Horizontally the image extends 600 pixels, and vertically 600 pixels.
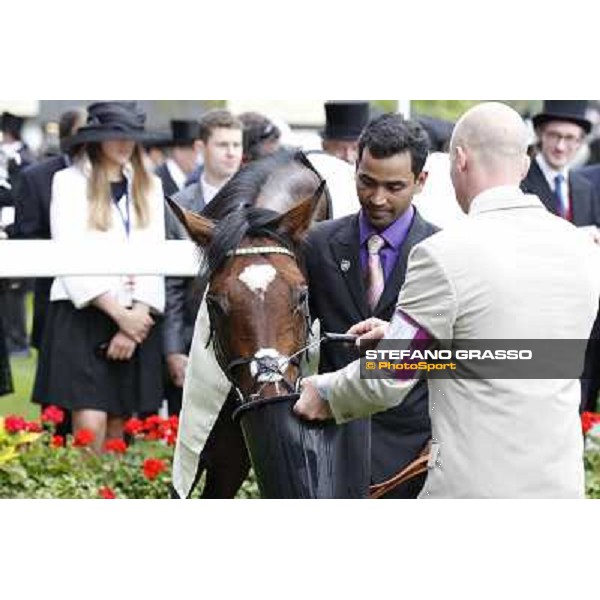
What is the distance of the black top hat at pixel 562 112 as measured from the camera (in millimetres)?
9945

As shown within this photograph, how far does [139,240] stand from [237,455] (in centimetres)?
234

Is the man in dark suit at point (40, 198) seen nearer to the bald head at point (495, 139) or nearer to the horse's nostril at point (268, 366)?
the horse's nostril at point (268, 366)

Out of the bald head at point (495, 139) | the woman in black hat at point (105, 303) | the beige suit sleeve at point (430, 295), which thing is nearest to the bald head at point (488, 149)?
the bald head at point (495, 139)

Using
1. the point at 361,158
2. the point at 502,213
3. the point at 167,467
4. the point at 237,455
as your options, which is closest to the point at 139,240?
the point at 167,467

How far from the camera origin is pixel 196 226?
627cm

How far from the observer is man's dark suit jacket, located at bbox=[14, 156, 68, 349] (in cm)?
932

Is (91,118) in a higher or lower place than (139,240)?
higher

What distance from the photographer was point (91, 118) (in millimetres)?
9336

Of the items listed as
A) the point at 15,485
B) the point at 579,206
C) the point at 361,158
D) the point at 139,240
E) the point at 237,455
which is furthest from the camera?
the point at 579,206

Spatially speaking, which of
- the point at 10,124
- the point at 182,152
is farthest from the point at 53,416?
the point at 10,124

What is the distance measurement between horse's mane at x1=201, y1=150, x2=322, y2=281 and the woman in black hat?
1935 mm

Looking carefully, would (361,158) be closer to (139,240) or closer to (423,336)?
(423,336)

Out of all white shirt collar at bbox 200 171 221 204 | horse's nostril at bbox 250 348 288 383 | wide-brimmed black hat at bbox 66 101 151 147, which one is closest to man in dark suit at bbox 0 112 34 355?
wide-brimmed black hat at bbox 66 101 151 147

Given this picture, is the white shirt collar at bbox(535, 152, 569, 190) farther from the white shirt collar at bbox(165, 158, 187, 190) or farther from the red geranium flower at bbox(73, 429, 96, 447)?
the red geranium flower at bbox(73, 429, 96, 447)
